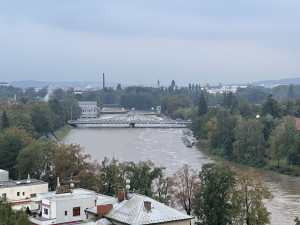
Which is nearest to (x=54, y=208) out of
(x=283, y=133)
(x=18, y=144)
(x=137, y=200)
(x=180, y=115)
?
(x=137, y=200)

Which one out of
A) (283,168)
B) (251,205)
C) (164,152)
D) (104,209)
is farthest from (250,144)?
(104,209)

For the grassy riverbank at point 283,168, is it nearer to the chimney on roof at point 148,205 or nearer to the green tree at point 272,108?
the green tree at point 272,108

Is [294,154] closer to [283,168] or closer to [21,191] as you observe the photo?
[283,168]

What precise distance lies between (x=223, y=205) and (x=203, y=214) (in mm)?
977

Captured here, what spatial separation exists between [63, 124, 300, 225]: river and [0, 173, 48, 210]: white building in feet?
36.7

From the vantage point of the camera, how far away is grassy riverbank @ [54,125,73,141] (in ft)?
237

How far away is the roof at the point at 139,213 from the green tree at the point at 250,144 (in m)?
29.5

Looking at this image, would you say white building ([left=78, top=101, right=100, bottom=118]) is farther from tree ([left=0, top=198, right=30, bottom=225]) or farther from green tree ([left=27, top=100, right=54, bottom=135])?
tree ([left=0, top=198, right=30, bottom=225])

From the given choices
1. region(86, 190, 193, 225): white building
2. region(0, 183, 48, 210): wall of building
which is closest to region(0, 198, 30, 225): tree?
region(86, 190, 193, 225): white building

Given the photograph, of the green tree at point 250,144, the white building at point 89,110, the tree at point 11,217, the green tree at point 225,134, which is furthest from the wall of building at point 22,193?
the white building at point 89,110

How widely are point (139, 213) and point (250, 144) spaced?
3191 cm

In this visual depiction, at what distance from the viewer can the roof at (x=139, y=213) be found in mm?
18594

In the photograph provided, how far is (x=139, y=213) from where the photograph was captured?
18.8 metres

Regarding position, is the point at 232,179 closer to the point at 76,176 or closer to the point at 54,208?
the point at 54,208
